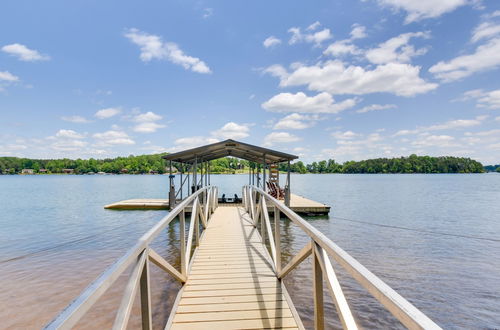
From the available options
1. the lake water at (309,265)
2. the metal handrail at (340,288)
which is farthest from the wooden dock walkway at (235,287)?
the lake water at (309,265)

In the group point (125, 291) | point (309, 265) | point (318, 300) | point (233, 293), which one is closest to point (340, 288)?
point (318, 300)

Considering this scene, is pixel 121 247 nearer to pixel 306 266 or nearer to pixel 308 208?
pixel 306 266

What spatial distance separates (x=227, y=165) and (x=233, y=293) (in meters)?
125

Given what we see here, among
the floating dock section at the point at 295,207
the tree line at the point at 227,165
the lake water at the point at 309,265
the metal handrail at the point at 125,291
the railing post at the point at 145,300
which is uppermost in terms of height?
the tree line at the point at 227,165

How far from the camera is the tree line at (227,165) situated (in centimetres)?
12300

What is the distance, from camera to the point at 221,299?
3568 millimetres

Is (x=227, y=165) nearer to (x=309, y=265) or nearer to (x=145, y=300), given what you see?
(x=309, y=265)

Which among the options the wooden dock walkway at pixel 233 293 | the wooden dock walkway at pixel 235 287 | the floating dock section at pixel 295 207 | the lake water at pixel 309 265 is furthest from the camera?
the floating dock section at pixel 295 207

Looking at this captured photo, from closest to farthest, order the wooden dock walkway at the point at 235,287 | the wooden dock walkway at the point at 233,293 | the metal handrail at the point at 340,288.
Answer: the metal handrail at the point at 340,288
the wooden dock walkway at the point at 235,287
the wooden dock walkway at the point at 233,293

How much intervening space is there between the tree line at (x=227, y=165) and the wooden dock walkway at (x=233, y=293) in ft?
352

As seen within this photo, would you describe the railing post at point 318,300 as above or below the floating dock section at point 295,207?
above

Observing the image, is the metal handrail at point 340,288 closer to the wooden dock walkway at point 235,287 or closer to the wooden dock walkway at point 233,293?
the wooden dock walkway at point 235,287

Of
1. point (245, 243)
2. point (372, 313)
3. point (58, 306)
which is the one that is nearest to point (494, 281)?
point (372, 313)

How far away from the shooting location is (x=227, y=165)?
128 meters
